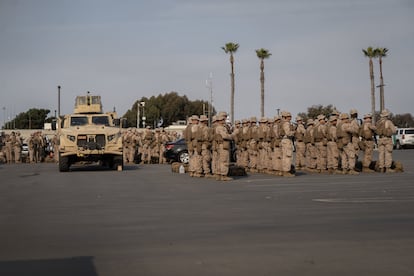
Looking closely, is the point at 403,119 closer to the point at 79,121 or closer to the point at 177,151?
the point at 177,151

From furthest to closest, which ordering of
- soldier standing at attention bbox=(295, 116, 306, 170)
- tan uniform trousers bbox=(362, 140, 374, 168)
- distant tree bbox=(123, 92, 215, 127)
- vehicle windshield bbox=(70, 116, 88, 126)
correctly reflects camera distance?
1. distant tree bbox=(123, 92, 215, 127)
2. vehicle windshield bbox=(70, 116, 88, 126)
3. soldier standing at attention bbox=(295, 116, 306, 170)
4. tan uniform trousers bbox=(362, 140, 374, 168)

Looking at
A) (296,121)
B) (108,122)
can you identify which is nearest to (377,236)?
(296,121)

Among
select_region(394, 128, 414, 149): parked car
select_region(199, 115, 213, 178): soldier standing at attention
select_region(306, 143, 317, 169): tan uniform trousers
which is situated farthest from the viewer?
select_region(394, 128, 414, 149): parked car

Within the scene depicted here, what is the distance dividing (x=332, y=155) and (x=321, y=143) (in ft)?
3.32

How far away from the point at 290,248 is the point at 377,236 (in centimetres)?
146

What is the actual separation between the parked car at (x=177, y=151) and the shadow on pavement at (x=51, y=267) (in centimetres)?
2641

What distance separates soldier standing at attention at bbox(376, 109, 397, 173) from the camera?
78.6 ft

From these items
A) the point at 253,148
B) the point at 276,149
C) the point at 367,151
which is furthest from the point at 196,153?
the point at 367,151

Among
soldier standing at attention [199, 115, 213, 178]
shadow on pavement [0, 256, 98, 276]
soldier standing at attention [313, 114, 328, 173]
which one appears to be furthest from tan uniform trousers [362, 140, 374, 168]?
shadow on pavement [0, 256, 98, 276]

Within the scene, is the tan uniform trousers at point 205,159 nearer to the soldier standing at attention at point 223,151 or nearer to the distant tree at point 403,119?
the soldier standing at attention at point 223,151

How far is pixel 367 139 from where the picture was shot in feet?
80.5

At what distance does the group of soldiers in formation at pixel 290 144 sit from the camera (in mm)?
22703

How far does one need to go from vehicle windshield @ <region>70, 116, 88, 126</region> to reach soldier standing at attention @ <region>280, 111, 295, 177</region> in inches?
385

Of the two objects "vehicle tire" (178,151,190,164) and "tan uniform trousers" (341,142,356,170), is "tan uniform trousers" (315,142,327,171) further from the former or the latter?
"vehicle tire" (178,151,190,164)
